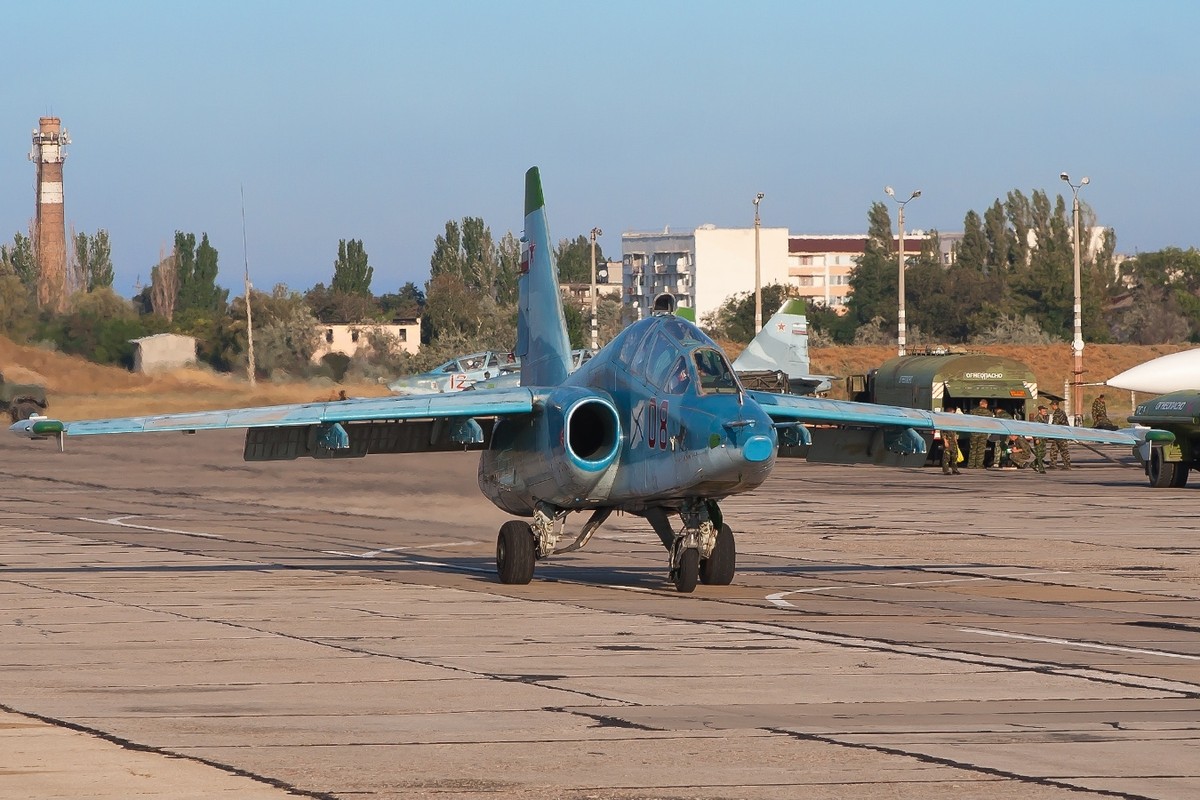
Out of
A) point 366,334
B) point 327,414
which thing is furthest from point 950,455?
point 366,334

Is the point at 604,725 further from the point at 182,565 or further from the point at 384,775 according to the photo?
the point at 182,565

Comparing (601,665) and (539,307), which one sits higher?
(539,307)

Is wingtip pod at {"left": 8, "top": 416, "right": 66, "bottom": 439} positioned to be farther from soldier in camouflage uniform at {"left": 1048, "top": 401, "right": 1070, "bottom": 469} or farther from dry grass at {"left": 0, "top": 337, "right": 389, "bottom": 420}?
dry grass at {"left": 0, "top": 337, "right": 389, "bottom": 420}

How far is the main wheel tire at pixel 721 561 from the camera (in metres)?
19.6

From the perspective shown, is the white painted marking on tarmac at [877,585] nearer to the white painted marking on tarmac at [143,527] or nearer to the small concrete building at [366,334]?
the white painted marking on tarmac at [143,527]

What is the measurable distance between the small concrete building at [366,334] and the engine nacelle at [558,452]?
8433 cm

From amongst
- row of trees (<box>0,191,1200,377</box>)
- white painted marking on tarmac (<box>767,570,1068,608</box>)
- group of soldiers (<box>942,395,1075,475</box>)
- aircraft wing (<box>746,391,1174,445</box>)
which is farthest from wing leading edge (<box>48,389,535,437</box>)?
row of trees (<box>0,191,1200,377</box>)

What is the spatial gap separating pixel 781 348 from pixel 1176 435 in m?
18.9

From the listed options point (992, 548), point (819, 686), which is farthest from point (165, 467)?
point (819, 686)

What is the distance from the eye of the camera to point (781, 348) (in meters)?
56.4

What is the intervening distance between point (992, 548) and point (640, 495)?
9.03 m

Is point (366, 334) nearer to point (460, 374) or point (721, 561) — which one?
point (460, 374)

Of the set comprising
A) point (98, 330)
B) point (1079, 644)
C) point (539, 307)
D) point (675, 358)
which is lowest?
point (1079, 644)

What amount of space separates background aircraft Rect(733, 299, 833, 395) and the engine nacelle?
1403 inches
